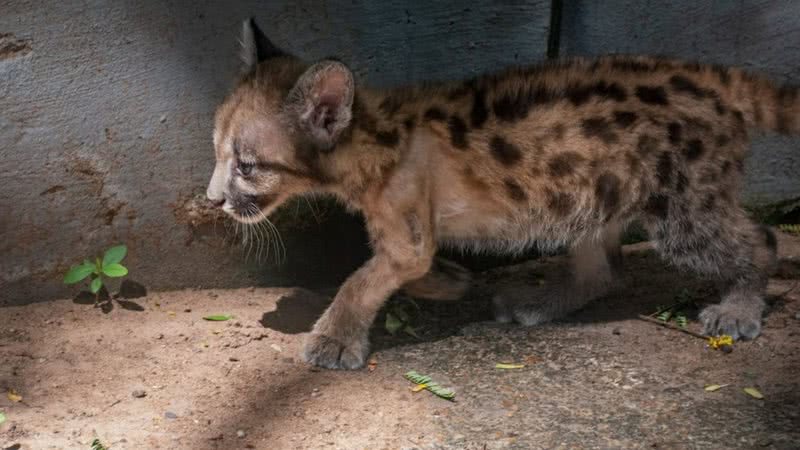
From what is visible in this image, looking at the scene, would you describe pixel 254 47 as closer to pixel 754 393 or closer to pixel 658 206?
pixel 658 206

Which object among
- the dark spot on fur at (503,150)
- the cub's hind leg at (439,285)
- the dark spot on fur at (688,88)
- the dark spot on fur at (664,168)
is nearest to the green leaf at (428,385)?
the cub's hind leg at (439,285)

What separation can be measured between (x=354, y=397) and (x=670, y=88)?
1954mm

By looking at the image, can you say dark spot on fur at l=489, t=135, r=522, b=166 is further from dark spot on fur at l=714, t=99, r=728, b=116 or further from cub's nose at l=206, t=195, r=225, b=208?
cub's nose at l=206, t=195, r=225, b=208

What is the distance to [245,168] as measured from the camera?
167 inches

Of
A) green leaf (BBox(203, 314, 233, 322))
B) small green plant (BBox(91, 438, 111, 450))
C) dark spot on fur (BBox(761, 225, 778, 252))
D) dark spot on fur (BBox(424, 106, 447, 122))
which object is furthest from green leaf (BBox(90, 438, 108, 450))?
dark spot on fur (BBox(761, 225, 778, 252))

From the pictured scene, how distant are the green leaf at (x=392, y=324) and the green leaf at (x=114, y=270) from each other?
123 centimetres

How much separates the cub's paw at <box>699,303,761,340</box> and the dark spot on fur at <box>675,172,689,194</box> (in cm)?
58

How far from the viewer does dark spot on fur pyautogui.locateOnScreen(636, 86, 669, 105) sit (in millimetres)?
4398

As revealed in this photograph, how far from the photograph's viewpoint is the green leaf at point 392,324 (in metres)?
4.62

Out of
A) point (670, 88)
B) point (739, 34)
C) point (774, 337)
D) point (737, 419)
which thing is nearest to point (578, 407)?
point (737, 419)

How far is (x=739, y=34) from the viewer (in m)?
5.07

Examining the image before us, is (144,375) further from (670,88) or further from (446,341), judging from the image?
(670,88)

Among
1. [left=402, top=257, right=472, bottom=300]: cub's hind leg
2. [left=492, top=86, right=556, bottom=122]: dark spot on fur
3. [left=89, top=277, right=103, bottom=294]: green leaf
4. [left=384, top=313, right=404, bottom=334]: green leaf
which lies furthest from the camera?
[left=402, top=257, right=472, bottom=300]: cub's hind leg

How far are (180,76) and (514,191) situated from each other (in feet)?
5.26
